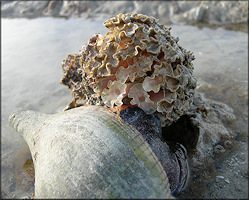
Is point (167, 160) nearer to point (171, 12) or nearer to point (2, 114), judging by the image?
point (2, 114)

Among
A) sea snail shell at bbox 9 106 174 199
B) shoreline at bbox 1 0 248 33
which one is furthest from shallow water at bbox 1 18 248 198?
sea snail shell at bbox 9 106 174 199

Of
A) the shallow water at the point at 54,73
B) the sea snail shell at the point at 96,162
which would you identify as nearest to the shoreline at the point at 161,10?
the shallow water at the point at 54,73

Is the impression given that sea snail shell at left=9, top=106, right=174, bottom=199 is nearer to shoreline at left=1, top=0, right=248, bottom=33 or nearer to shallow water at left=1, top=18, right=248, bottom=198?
shallow water at left=1, top=18, right=248, bottom=198

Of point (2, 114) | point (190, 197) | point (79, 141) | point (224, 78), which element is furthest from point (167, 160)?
point (2, 114)

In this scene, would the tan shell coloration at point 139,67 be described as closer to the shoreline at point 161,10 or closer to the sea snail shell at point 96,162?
the sea snail shell at point 96,162

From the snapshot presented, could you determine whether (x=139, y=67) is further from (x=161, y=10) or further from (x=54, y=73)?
(x=161, y=10)
